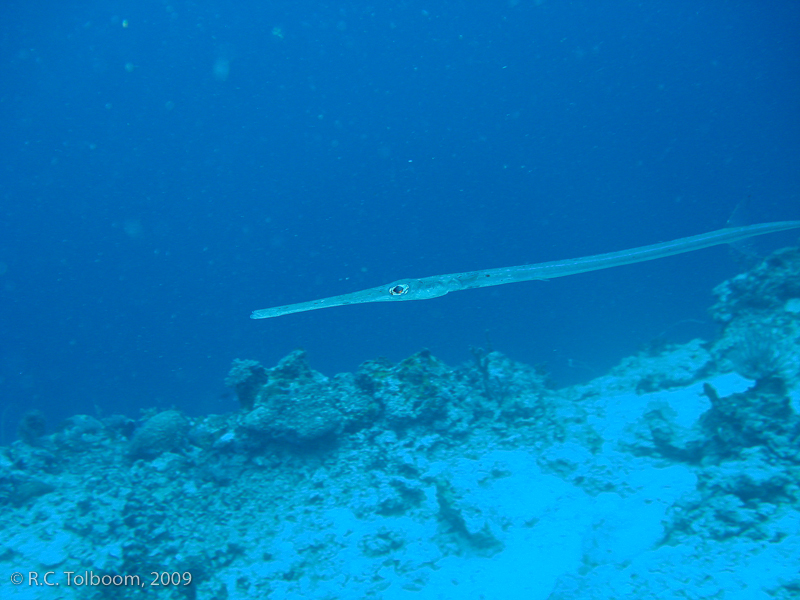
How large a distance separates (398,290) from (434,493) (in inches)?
98.4

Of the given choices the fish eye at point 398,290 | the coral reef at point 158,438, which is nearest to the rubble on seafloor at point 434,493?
the coral reef at point 158,438

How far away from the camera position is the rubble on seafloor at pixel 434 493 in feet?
12.4

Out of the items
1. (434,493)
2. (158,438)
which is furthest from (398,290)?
(158,438)

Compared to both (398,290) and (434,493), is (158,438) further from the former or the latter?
(398,290)

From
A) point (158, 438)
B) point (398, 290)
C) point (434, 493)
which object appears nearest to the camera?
point (434, 493)

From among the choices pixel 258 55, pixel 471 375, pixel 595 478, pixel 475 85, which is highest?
pixel 258 55

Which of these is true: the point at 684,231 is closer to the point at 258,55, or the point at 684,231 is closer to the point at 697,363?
the point at 697,363

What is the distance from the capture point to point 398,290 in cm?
513

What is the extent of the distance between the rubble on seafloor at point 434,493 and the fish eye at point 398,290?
131cm

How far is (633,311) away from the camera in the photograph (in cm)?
2916

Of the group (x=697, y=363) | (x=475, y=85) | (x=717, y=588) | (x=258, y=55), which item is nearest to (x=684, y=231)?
(x=475, y=85)

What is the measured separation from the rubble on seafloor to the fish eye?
131cm

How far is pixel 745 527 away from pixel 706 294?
30.7 metres

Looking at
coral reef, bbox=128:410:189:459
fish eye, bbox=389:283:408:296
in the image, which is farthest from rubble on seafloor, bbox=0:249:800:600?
fish eye, bbox=389:283:408:296
